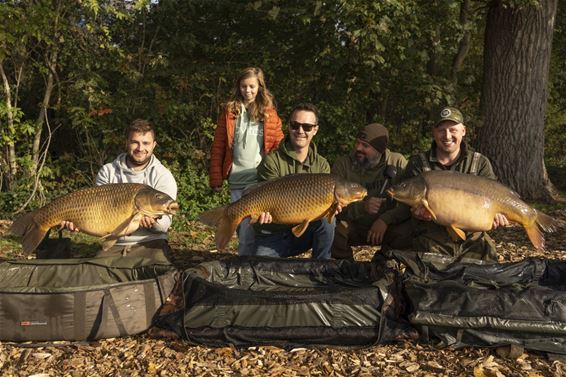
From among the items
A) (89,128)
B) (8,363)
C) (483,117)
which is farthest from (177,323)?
(483,117)

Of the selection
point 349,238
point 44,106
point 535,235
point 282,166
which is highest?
point 44,106

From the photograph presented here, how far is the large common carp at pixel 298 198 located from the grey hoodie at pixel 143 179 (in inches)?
18.0

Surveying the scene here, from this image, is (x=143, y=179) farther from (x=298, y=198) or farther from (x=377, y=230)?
(x=377, y=230)

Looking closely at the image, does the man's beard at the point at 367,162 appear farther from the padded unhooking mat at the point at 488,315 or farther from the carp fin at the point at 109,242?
the carp fin at the point at 109,242

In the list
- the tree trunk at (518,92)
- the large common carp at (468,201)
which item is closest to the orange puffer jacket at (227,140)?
the large common carp at (468,201)

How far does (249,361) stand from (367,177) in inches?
63.6

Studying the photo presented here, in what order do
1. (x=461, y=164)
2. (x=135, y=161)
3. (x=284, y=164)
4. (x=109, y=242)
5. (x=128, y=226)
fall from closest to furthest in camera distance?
(x=128, y=226)
(x=109, y=242)
(x=461, y=164)
(x=135, y=161)
(x=284, y=164)

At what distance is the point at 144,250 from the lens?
132 inches

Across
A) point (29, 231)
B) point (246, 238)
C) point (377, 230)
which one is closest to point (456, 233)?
point (377, 230)

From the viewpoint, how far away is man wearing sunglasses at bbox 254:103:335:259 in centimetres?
344

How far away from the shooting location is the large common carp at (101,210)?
302 cm

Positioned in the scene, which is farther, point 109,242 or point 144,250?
→ point 144,250

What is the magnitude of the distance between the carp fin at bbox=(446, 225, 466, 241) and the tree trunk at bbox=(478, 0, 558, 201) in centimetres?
356

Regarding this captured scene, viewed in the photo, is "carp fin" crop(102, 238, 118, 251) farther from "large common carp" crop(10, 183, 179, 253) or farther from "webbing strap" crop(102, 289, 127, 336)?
"webbing strap" crop(102, 289, 127, 336)
